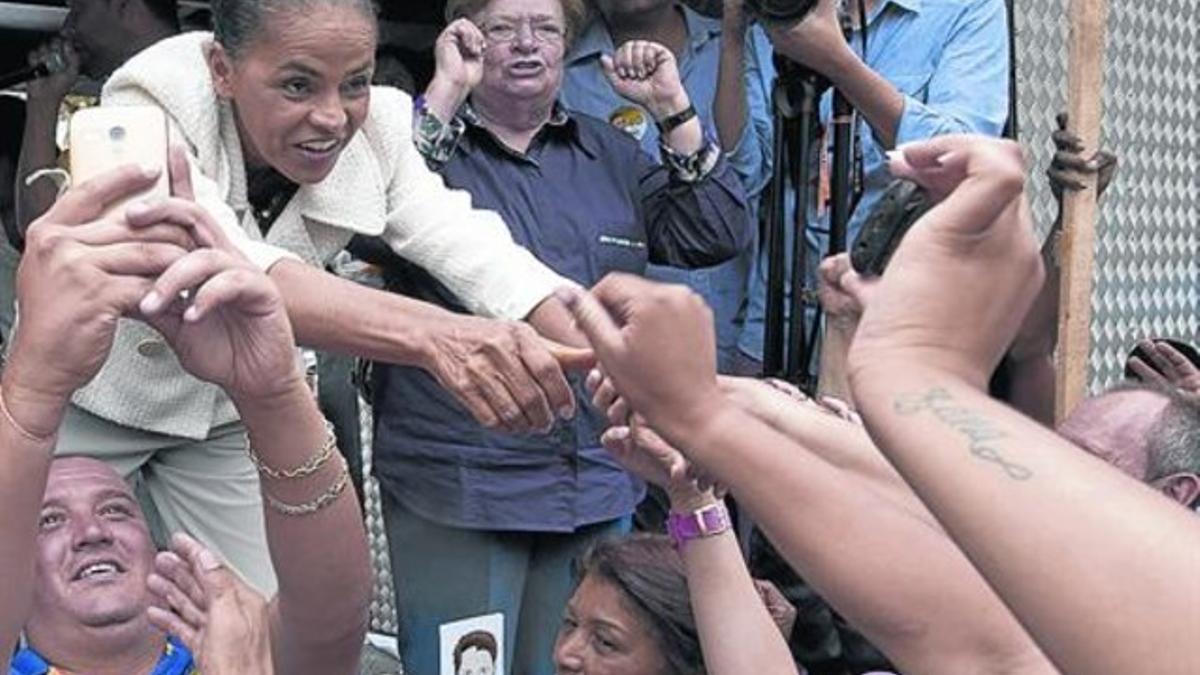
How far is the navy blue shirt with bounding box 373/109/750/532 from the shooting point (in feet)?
12.2

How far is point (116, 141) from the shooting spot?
2.09 m

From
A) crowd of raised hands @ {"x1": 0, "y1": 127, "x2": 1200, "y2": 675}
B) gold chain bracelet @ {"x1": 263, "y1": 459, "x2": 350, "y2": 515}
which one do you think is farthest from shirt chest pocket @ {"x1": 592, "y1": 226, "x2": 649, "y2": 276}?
gold chain bracelet @ {"x1": 263, "y1": 459, "x2": 350, "y2": 515}

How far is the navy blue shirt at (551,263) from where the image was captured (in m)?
3.72

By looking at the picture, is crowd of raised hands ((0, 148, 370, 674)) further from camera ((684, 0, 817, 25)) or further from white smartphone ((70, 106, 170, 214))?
camera ((684, 0, 817, 25))

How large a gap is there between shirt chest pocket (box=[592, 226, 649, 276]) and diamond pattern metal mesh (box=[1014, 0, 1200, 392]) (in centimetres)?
148

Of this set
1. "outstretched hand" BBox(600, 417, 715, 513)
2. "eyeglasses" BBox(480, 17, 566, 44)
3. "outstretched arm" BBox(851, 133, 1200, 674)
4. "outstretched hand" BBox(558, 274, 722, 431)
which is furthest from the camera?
"eyeglasses" BBox(480, 17, 566, 44)

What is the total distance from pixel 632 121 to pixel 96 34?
1090 millimetres

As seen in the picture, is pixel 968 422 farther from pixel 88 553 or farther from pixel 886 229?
pixel 88 553

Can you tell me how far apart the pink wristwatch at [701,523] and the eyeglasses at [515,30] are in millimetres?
1401

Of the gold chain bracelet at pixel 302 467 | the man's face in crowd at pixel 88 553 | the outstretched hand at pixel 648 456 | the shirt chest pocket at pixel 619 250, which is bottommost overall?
the man's face in crowd at pixel 88 553

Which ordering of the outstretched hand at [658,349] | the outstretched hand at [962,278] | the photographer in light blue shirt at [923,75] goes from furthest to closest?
the photographer in light blue shirt at [923,75]
the outstretched hand at [658,349]
the outstretched hand at [962,278]

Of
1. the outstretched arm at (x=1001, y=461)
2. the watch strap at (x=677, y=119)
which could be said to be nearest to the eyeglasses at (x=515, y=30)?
the watch strap at (x=677, y=119)

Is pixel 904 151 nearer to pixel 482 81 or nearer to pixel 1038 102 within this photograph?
pixel 482 81

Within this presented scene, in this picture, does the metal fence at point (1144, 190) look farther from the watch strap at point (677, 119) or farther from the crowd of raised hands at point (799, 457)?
the crowd of raised hands at point (799, 457)
